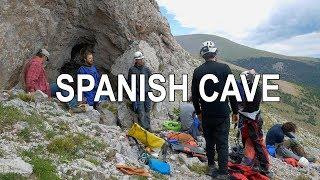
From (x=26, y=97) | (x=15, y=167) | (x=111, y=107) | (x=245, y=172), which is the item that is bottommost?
(x=245, y=172)

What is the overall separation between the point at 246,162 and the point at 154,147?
9.91 feet

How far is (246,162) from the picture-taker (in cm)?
1338

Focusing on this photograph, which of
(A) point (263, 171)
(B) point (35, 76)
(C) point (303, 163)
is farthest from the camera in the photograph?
(C) point (303, 163)

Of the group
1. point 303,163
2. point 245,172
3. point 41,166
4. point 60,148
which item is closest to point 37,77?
point 60,148

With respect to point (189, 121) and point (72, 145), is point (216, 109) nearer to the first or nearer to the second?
point (72, 145)

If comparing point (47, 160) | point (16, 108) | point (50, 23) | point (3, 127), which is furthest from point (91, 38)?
point (47, 160)

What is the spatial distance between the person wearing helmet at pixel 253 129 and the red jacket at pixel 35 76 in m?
8.00

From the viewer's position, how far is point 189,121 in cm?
1706

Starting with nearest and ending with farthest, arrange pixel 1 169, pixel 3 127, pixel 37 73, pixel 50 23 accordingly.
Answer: pixel 1 169
pixel 3 127
pixel 37 73
pixel 50 23

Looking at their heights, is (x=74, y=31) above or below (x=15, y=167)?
above

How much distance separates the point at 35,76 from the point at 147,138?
5.76m

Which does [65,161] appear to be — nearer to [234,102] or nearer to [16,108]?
[16,108]

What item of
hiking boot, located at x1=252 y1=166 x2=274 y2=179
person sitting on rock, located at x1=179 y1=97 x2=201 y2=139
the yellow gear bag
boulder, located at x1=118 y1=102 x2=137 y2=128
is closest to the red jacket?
boulder, located at x1=118 y1=102 x2=137 y2=128

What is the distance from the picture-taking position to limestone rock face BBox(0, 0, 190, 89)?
17.0 m
